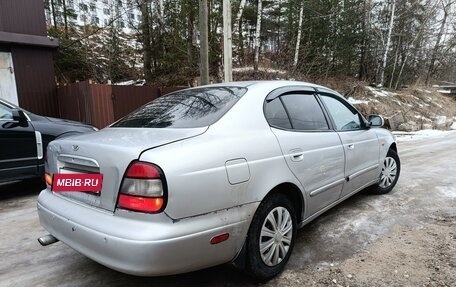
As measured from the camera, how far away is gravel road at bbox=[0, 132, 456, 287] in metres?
2.85

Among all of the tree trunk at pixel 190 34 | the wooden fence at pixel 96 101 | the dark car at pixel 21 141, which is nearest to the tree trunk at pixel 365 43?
the tree trunk at pixel 190 34

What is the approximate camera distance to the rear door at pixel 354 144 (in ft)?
12.6

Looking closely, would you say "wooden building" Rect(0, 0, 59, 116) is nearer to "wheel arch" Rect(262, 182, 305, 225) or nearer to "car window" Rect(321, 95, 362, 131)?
"car window" Rect(321, 95, 362, 131)

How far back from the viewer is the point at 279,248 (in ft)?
9.37

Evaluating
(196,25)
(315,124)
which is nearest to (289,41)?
(196,25)

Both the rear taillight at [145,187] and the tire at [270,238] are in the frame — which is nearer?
the rear taillight at [145,187]

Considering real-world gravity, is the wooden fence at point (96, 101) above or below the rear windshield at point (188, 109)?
below

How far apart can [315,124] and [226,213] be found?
156 cm

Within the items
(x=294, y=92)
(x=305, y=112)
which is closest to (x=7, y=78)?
(x=294, y=92)

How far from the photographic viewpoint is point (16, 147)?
513cm

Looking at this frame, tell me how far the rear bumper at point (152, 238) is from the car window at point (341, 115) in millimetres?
1777

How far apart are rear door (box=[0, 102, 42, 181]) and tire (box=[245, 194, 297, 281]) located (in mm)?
4081

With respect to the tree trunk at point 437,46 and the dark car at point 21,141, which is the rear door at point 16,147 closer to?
the dark car at point 21,141

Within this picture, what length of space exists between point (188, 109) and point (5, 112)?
358cm
